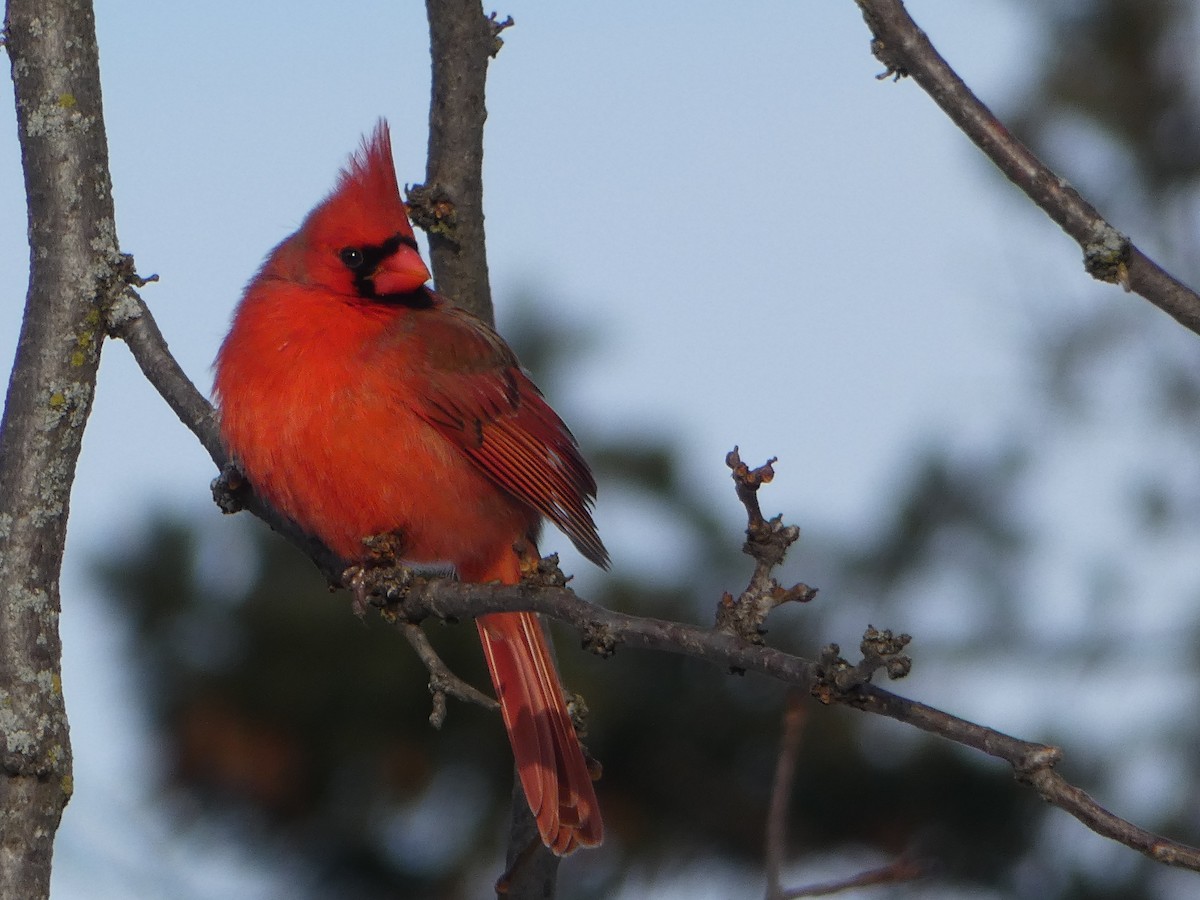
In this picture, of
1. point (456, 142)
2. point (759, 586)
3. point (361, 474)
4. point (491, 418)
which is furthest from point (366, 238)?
point (759, 586)

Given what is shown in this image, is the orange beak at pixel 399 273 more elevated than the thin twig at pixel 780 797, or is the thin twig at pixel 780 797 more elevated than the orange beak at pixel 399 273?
the orange beak at pixel 399 273

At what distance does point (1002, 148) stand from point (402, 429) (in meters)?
1.63

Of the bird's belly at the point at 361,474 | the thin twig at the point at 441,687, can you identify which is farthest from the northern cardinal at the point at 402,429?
the thin twig at the point at 441,687

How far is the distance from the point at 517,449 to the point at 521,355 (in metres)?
1.95

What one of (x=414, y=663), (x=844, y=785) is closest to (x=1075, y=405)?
(x=844, y=785)

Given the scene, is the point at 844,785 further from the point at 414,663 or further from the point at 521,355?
the point at 521,355

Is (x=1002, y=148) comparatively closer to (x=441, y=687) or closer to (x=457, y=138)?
(x=441, y=687)

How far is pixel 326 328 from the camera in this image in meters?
3.27

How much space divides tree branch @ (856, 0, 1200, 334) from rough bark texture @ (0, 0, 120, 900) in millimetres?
1427

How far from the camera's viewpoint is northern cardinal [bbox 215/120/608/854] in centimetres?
306

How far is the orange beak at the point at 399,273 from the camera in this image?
3391 millimetres

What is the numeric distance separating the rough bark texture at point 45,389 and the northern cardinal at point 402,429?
20.5 inches

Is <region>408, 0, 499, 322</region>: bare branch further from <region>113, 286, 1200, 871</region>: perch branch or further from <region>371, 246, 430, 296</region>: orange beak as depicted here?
<region>113, 286, 1200, 871</region>: perch branch

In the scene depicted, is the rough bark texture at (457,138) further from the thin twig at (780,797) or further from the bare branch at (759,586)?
the bare branch at (759,586)
